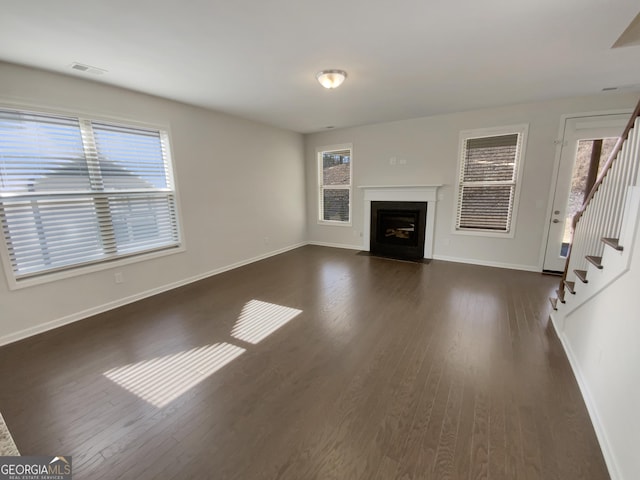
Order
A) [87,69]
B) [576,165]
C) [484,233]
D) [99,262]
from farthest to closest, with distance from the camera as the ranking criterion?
[484,233]
[576,165]
[99,262]
[87,69]

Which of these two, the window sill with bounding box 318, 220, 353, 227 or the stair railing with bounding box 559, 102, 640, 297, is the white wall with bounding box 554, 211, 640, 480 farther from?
the window sill with bounding box 318, 220, 353, 227

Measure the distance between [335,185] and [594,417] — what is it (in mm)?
5198

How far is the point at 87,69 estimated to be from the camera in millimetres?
2584

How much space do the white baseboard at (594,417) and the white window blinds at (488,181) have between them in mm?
2686

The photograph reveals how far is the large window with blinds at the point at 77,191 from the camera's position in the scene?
2.50 meters

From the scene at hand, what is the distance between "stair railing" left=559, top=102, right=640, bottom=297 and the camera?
1744 millimetres

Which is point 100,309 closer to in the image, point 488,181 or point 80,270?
A: point 80,270

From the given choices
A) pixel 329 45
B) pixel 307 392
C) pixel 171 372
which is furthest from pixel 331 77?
pixel 171 372

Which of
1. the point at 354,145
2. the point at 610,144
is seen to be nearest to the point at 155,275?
the point at 354,145

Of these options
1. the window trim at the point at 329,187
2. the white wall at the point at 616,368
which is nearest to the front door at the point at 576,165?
the white wall at the point at 616,368

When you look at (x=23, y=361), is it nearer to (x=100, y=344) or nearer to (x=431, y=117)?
(x=100, y=344)

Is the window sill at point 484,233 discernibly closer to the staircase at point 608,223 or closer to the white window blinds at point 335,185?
the staircase at point 608,223

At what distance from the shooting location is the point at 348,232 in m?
6.04

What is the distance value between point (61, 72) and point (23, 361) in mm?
2741
